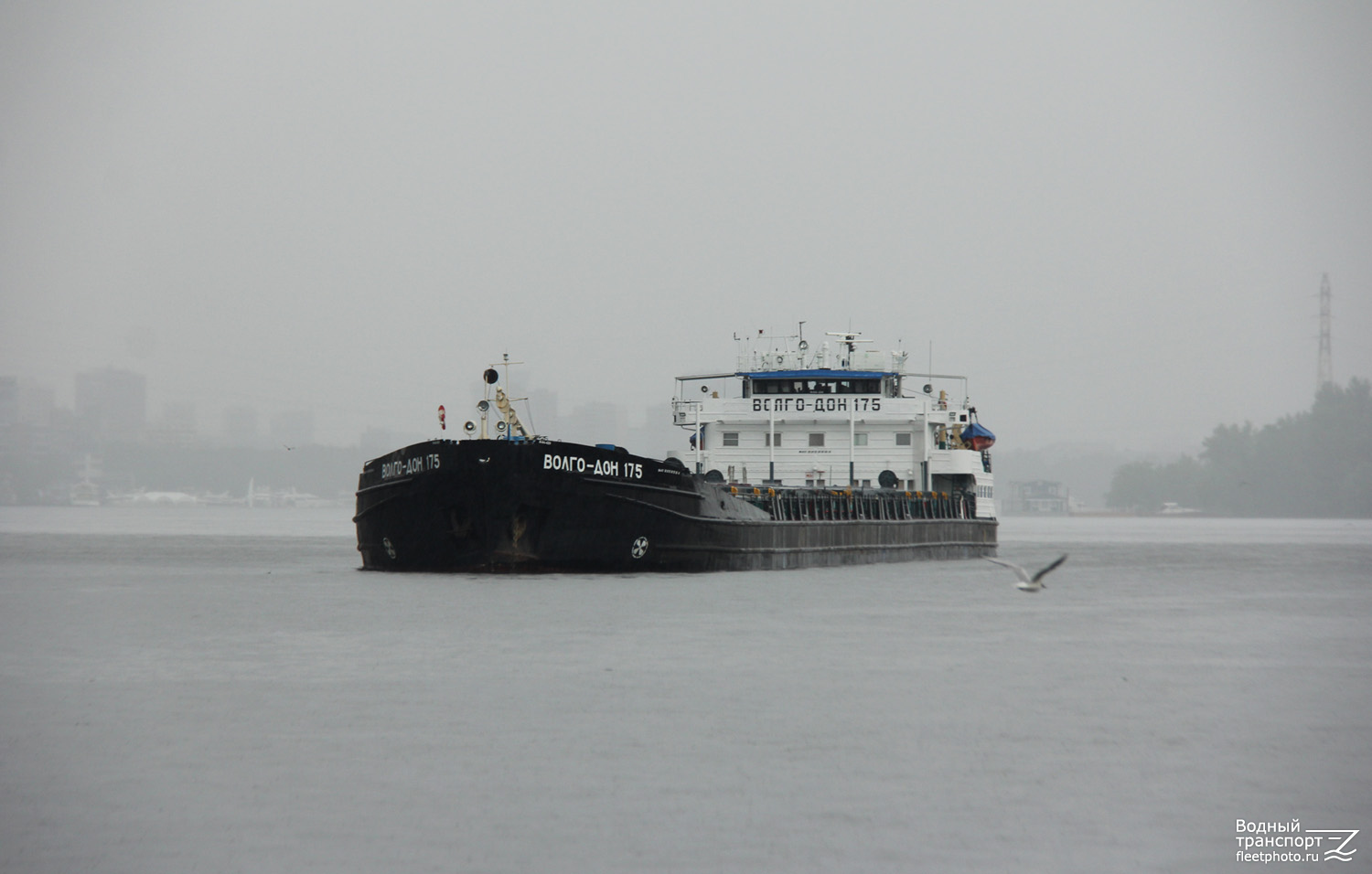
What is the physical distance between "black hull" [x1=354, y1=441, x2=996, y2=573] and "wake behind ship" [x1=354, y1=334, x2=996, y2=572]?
34 mm

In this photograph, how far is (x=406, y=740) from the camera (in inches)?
525

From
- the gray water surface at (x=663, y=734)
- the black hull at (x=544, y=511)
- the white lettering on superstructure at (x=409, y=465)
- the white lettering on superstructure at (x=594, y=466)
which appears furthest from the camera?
the white lettering on superstructure at (x=409, y=465)

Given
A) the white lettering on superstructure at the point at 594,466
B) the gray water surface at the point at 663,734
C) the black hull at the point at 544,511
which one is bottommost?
the gray water surface at the point at 663,734

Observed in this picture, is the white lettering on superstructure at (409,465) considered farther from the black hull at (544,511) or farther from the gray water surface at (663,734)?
the gray water surface at (663,734)

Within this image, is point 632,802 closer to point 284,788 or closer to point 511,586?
point 284,788

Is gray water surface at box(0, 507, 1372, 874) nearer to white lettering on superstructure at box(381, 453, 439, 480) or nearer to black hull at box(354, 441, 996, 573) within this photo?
black hull at box(354, 441, 996, 573)

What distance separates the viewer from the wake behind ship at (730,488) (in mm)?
30484

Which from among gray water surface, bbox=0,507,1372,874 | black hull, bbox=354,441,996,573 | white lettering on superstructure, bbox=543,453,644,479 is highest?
white lettering on superstructure, bbox=543,453,644,479

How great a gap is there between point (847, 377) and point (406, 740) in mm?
32847

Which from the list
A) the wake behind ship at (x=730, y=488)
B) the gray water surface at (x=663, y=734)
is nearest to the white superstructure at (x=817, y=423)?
the wake behind ship at (x=730, y=488)

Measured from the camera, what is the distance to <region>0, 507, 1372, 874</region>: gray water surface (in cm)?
987

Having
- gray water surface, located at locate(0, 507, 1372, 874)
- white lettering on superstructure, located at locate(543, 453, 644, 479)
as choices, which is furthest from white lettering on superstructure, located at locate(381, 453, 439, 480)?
gray water surface, located at locate(0, 507, 1372, 874)

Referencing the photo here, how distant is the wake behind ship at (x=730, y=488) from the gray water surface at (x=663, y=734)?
2609mm

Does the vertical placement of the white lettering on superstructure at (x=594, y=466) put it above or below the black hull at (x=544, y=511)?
above
